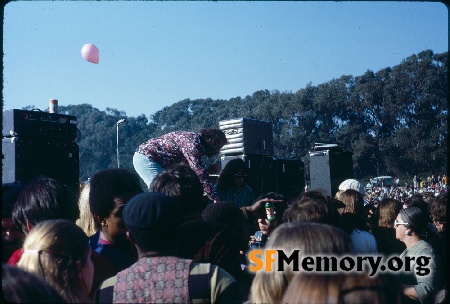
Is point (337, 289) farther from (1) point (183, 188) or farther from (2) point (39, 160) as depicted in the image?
(2) point (39, 160)

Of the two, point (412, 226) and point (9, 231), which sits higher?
point (9, 231)

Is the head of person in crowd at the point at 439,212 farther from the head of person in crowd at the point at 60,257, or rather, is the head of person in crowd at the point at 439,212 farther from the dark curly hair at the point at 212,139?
the head of person in crowd at the point at 60,257

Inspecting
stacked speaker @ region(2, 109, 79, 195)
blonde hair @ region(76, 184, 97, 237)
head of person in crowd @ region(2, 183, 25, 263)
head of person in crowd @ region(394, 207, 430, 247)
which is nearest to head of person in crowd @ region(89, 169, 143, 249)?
blonde hair @ region(76, 184, 97, 237)

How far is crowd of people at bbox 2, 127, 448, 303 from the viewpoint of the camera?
5.50 feet

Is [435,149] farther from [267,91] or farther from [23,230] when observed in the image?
[23,230]

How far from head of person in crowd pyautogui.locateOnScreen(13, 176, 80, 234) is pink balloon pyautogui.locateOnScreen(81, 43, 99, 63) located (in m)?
4.36

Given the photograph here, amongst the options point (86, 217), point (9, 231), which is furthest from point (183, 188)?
point (9, 231)

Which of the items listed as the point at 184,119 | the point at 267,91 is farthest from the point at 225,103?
the point at 267,91

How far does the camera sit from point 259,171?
27.5ft

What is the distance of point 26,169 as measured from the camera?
514 cm

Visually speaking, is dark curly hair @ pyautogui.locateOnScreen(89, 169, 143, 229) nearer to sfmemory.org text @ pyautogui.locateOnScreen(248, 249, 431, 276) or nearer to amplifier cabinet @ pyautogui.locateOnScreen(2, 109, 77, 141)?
sfmemory.org text @ pyautogui.locateOnScreen(248, 249, 431, 276)

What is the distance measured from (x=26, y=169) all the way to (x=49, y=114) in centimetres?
69

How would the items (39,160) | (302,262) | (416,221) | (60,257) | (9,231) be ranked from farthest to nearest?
(39,160) < (416,221) < (9,231) < (60,257) < (302,262)

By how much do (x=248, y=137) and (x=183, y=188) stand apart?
560cm
